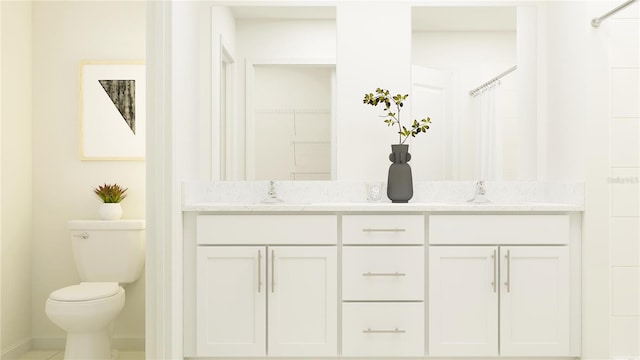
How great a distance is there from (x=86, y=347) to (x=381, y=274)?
155cm

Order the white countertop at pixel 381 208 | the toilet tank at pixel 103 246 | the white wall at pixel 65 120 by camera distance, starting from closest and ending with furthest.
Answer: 1. the white countertop at pixel 381 208
2. the toilet tank at pixel 103 246
3. the white wall at pixel 65 120

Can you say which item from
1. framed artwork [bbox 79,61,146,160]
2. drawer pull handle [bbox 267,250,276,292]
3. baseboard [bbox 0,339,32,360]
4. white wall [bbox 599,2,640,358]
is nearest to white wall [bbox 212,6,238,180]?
framed artwork [bbox 79,61,146,160]

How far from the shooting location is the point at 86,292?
2.69 m

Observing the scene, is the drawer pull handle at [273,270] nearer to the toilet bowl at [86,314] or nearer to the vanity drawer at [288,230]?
the vanity drawer at [288,230]

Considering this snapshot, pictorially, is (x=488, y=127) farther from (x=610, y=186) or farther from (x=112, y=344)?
(x=112, y=344)

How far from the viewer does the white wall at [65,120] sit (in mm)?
3152

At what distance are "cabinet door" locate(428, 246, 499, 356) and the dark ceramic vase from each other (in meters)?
0.40

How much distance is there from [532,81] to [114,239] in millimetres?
2521

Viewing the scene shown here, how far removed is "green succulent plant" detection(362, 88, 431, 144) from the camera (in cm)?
293

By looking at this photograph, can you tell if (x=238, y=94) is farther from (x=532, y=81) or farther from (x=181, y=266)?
(x=532, y=81)

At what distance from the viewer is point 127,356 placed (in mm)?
3061

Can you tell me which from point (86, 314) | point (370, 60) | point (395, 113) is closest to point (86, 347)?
point (86, 314)

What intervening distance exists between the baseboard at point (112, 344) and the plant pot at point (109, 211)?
2.46 ft

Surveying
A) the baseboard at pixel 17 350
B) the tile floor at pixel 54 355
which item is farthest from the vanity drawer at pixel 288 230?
the baseboard at pixel 17 350
